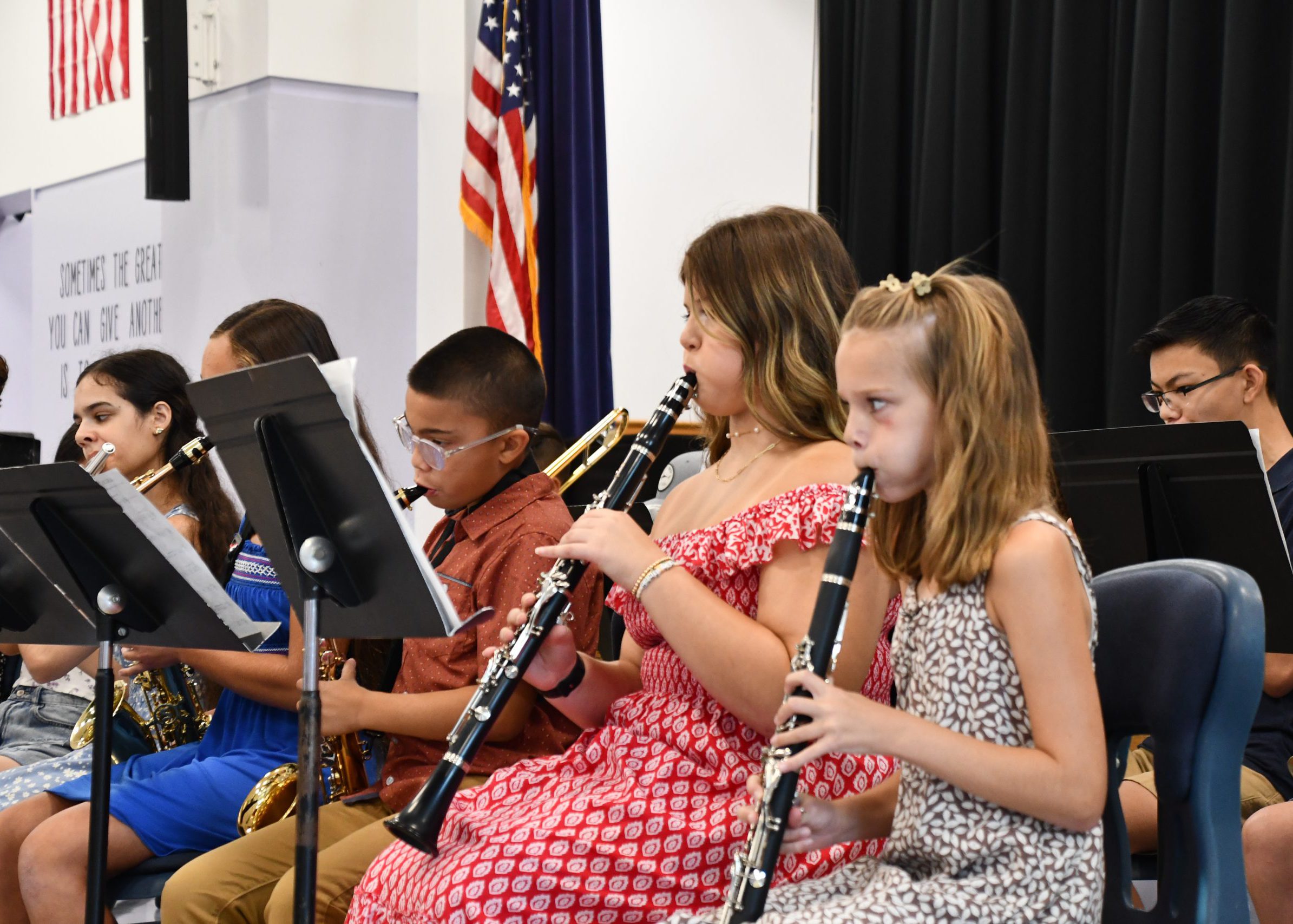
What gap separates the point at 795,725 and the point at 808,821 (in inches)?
5.9

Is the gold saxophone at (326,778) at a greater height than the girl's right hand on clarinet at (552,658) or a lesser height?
lesser

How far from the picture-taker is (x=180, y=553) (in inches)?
75.1

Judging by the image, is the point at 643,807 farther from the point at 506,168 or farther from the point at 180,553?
the point at 506,168

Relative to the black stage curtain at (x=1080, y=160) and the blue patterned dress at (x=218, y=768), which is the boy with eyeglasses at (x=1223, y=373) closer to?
the black stage curtain at (x=1080, y=160)

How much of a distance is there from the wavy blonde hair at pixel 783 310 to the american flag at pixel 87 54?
5.31 meters

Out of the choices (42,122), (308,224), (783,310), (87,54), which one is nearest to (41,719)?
(783,310)

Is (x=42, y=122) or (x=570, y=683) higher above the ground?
Answer: (x=42, y=122)

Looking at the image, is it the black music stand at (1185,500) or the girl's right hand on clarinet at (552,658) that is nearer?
the girl's right hand on clarinet at (552,658)

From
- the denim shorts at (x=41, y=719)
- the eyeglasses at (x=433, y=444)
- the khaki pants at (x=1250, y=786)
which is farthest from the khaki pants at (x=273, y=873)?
the khaki pants at (x=1250, y=786)

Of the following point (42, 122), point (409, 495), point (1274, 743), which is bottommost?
point (1274, 743)

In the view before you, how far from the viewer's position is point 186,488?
289 centimetres

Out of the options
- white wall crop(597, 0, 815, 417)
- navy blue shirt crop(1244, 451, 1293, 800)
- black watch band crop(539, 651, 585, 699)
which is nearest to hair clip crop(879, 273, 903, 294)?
black watch band crop(539, 651, 585, 699)

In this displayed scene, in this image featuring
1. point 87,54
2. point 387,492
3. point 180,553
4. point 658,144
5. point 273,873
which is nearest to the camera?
point 387,492

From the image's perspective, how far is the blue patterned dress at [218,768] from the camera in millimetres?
2322
